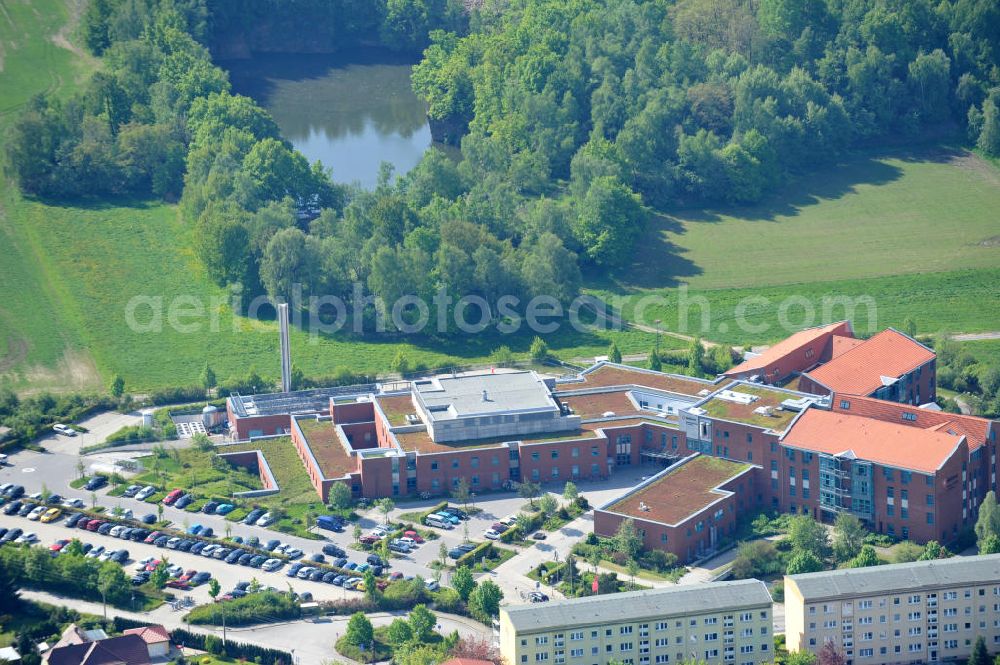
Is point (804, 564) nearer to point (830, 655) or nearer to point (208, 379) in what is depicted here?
point (830, 655)

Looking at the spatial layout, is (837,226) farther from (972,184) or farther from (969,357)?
(969,357)

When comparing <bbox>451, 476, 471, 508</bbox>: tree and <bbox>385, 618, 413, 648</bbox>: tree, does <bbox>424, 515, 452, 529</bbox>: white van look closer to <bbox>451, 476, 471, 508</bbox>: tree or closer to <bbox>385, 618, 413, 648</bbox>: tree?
<bbox>451, 476, 471, 508</bbox>: tree

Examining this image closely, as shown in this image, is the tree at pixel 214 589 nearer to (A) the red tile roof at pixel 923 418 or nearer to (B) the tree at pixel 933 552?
(B) the tree at pixel 933 552

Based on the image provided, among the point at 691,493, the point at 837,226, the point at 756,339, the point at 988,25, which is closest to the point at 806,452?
the point at 691,493

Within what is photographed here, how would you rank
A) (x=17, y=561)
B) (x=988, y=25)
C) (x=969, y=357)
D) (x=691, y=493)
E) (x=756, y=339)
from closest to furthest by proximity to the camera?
(x=17, y=561) → (x=691, y=493) → (x=969, y=357) → (x=756, y=339) → (x=988, y=25)

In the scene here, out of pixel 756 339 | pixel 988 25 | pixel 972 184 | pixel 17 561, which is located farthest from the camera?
pixel 988 25

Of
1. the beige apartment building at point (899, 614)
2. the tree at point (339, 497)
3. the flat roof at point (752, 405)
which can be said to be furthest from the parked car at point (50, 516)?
the beige apartment building at point (899, 614)

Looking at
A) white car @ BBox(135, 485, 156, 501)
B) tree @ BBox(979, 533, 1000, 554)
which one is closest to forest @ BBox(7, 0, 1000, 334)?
white car @ BBox(135, 485, 156, 501)
